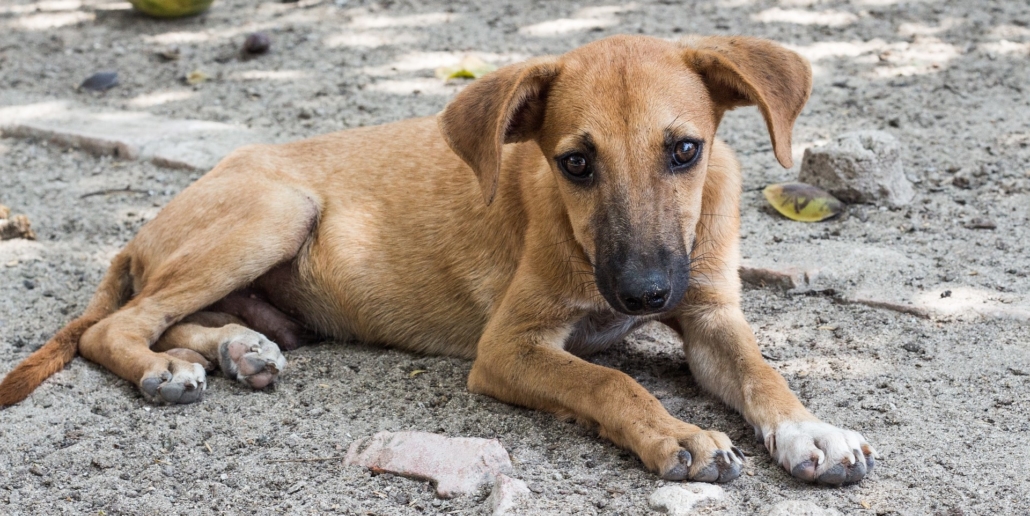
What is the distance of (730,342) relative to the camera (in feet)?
12.8

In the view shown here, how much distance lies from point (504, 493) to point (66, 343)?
2238 millimetres

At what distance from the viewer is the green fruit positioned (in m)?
8.53

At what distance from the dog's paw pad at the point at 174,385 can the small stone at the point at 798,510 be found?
2.22 meters

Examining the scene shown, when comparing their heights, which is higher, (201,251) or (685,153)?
(685,153)

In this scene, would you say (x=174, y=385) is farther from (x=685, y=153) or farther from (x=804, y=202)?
(x=804, y=202)

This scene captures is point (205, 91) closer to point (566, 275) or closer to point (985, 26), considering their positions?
point (566, 275)

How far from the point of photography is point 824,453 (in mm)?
3244

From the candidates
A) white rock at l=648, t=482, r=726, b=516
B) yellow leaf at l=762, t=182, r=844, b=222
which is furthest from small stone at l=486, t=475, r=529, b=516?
yellow leaf at l=762, t=182, r=844, b=222

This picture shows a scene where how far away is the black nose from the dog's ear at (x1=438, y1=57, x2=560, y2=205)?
26.8 inches

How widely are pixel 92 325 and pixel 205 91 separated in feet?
11.1

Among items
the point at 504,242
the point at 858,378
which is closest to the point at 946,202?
the point at 858,378

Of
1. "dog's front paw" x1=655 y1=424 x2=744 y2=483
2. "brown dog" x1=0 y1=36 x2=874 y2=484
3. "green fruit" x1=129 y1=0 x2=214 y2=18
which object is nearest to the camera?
"dog's front paw" x1=655 y1=424 x2=744 y2=483

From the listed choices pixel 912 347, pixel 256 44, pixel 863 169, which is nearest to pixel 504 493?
pixel 912 347

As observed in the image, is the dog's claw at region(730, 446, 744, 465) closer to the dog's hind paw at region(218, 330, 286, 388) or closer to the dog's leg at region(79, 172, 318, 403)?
the dog's hind paw at region(218, 330, 286, 388)
